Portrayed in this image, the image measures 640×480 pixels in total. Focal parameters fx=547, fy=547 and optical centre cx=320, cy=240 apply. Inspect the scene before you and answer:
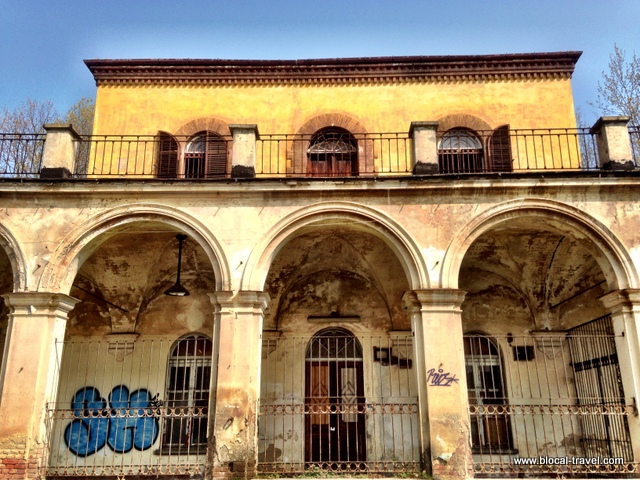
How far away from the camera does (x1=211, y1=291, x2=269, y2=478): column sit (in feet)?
27.3

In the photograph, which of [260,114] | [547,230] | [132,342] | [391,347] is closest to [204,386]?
[132,342]

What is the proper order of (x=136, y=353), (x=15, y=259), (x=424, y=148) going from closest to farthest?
(x=15, y=259), (x=424, y=148), (x=136, y=353)

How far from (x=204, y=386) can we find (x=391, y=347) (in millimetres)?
4168

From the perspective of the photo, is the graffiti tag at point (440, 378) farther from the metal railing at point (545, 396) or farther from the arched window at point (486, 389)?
the arched window at point (486, 389)

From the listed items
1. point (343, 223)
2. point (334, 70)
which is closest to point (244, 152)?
point (343, 223)

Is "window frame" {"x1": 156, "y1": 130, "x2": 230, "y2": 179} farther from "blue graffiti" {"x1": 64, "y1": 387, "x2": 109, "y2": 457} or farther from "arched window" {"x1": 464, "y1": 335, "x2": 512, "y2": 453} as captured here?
"arched window" {"x1": 464, "y1": 335, "x2": 512, "y2": 453}

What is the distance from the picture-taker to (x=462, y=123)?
12680 mm

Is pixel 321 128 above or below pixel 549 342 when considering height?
above

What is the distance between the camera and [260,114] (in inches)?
513

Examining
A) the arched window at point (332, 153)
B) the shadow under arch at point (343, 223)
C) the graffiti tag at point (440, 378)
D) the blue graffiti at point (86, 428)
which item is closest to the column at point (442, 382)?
the graffiti tag at point (440, 378)

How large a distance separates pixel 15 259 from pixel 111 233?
1.60 m

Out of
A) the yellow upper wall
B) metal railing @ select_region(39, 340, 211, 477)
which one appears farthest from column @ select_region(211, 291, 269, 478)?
the yellow upper wall

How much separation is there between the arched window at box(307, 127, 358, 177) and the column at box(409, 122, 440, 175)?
2653 millimetres

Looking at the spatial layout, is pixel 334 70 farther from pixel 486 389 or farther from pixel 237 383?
pixel 486 389
